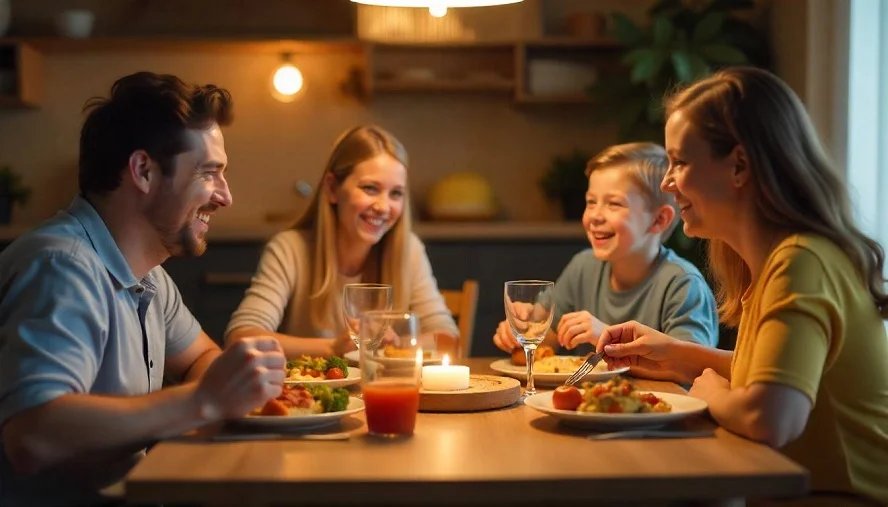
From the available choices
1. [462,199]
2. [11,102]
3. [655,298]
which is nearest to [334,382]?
[655,298]

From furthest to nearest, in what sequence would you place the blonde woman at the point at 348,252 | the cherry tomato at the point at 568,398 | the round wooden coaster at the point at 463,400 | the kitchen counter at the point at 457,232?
the kitchen counter at the point at 457,232 < the blonde woman at the point at 348,252 < the round wooden coaster at the point at 463,400 < the cherry tomato at the point at 568,398

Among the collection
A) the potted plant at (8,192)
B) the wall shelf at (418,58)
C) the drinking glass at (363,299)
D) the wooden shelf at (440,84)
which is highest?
the wall shelf at (418,58)

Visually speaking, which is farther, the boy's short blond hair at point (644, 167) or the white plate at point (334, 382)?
the boy's short blond hair at point (644, 167)

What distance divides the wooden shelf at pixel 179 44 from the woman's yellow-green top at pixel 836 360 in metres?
3.04

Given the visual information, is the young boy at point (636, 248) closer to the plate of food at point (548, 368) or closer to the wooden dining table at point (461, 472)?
the plate of food at point (548, 368)

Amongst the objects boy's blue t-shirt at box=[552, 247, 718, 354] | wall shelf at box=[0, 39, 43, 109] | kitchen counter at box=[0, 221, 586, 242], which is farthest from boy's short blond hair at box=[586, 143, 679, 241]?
wall shelf at box=[0, 39, 43, 109]

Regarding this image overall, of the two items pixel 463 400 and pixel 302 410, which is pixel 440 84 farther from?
pixel 302 410

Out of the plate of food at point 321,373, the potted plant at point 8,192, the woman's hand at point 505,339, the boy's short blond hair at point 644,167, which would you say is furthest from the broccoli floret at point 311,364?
the potted plant at point 8,192

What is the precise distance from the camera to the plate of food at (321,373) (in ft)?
5.99

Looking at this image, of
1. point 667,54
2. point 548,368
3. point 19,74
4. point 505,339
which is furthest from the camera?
point 19,74

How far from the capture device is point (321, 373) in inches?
74.2

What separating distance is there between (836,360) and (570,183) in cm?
287

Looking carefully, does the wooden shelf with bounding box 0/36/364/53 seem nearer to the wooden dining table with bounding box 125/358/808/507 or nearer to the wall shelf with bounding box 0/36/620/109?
the wall shelf with bounding box 0/36/620/109

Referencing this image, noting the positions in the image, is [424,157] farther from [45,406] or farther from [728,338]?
[45,406]
